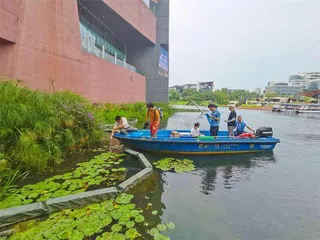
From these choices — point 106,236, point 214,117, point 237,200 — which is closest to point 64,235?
point 106,236

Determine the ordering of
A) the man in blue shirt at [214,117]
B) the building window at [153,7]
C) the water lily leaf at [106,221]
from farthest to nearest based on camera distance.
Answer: the building window at [153,7] < the man in blue shirt at [214,117] < the water lily leaf at [106,221]

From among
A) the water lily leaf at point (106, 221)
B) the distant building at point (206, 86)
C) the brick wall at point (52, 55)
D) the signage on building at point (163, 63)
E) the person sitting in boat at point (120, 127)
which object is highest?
the distant building at point (206, 86)

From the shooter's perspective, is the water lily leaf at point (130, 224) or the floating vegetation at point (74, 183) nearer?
the water lily leaf at point (130, 224)

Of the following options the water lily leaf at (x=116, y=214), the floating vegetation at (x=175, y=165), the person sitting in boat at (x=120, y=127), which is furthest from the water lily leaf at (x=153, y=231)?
the person sitting in boat at (x=120, y=127)

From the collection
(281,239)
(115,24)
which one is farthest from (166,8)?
(281,239)

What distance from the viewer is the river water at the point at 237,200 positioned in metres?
3.94

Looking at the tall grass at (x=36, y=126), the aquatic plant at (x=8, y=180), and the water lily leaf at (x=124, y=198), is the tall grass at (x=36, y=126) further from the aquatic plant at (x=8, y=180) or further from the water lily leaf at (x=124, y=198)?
the water lily leaf at (x=124, y=198)

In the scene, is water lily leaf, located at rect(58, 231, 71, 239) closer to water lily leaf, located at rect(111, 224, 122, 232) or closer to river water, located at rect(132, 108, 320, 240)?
water lily leaf, located at rect(111, 224, 122, 232)

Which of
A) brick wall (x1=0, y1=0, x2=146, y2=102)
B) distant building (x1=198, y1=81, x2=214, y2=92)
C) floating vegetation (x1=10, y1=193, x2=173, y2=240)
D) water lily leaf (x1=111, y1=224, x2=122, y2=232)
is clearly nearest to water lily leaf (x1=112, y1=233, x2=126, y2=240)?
floating vegetation (x1=10, y1=193, x2=173, y2=240)

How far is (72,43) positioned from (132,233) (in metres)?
12.9

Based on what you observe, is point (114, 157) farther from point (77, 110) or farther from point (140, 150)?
point (77, 110)

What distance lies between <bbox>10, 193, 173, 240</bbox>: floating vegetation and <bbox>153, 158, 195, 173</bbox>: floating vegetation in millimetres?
2933

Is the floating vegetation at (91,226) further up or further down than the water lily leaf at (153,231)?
further up

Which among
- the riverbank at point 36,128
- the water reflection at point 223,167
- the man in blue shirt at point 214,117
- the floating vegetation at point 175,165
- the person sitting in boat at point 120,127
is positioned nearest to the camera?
the riverbank at point 36,128
